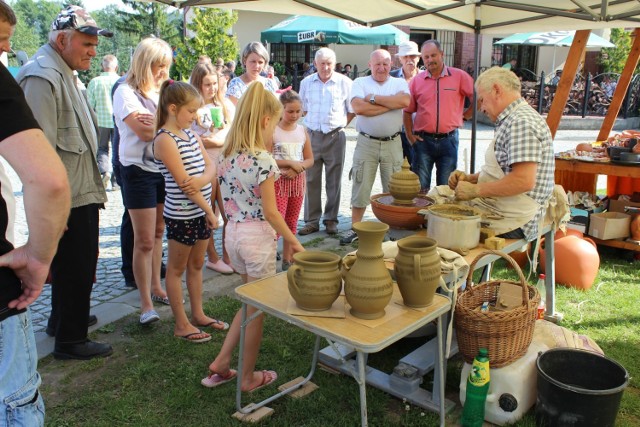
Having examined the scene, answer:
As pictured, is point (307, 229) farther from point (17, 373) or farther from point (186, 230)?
point (17, 373)

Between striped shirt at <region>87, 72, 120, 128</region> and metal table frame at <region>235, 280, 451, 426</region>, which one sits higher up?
striped shirt at <region>87, 72, 120, 128</region>

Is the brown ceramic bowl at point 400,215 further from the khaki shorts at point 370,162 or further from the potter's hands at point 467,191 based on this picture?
the khaki shorts at point 370,162

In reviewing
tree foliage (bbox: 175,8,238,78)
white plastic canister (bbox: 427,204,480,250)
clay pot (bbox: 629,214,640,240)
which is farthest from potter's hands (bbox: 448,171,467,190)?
tree foliage (bbox: 175,8,238,78)

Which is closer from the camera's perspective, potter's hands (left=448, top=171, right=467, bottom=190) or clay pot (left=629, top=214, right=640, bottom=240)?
potter's hands (left=448, top=171, right=467, bottom=190)

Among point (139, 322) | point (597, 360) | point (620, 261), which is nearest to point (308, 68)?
point (620, 261)

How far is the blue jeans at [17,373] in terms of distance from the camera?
1.67 meters

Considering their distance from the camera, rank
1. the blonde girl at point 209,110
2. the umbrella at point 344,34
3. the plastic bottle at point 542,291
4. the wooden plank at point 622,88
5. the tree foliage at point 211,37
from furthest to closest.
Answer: the tree foliage at point 211,37
the umbrella at point 344,34
the wooden plank at point 622,88
the blonde girl at point 209,110
the plastic bottle at point 542,291

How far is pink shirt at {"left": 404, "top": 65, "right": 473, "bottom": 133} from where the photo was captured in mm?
5891

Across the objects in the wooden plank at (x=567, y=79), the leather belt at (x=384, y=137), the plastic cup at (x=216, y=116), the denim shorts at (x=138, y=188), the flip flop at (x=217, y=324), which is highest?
the wooden plank at (x=567, y=79)

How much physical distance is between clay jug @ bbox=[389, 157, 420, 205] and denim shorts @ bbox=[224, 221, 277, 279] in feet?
2.85

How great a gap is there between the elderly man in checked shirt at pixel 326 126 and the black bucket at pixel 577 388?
350 centimetres

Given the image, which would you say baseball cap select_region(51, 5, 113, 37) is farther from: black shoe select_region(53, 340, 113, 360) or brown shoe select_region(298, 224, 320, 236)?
brown shoe select_region(298, 224, 320, 236)

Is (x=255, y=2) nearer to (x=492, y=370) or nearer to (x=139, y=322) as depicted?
(x=139, y=322)

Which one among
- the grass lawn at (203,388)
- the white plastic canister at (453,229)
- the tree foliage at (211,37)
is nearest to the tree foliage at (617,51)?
the tree foliage at (211,37)
